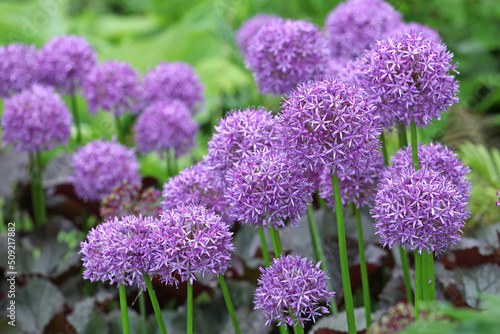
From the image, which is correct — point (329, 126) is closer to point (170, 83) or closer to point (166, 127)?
point (166, 127)

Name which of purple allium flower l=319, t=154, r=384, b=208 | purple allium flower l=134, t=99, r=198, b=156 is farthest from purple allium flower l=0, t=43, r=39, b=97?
purple allium flower l=319, t=154, r=384, b=208

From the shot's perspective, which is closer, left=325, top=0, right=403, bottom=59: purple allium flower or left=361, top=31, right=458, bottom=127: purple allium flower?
left=361, top=31, right=458, bottom=127: purple allium flower

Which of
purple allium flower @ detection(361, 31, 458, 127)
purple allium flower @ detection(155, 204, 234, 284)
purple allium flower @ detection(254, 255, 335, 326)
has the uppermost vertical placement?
purple allium flower @ detection(361, 31, 458, 127)

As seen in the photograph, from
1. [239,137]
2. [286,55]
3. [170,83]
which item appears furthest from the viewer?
[170,83]

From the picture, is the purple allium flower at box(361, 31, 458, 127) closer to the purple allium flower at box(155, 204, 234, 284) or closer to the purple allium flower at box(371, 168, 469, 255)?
the purple allium flower at box(371, 168, 469, 255)

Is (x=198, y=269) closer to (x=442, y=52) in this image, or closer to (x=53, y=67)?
(x=442, y=52)

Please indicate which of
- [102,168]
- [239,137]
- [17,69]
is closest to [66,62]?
[17,69]

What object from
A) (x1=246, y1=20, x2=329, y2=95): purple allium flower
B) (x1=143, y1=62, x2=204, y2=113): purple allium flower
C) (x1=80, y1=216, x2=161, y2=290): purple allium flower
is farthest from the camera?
(x1=143, y1=62, x2=204, y2=113): purple allium flower
